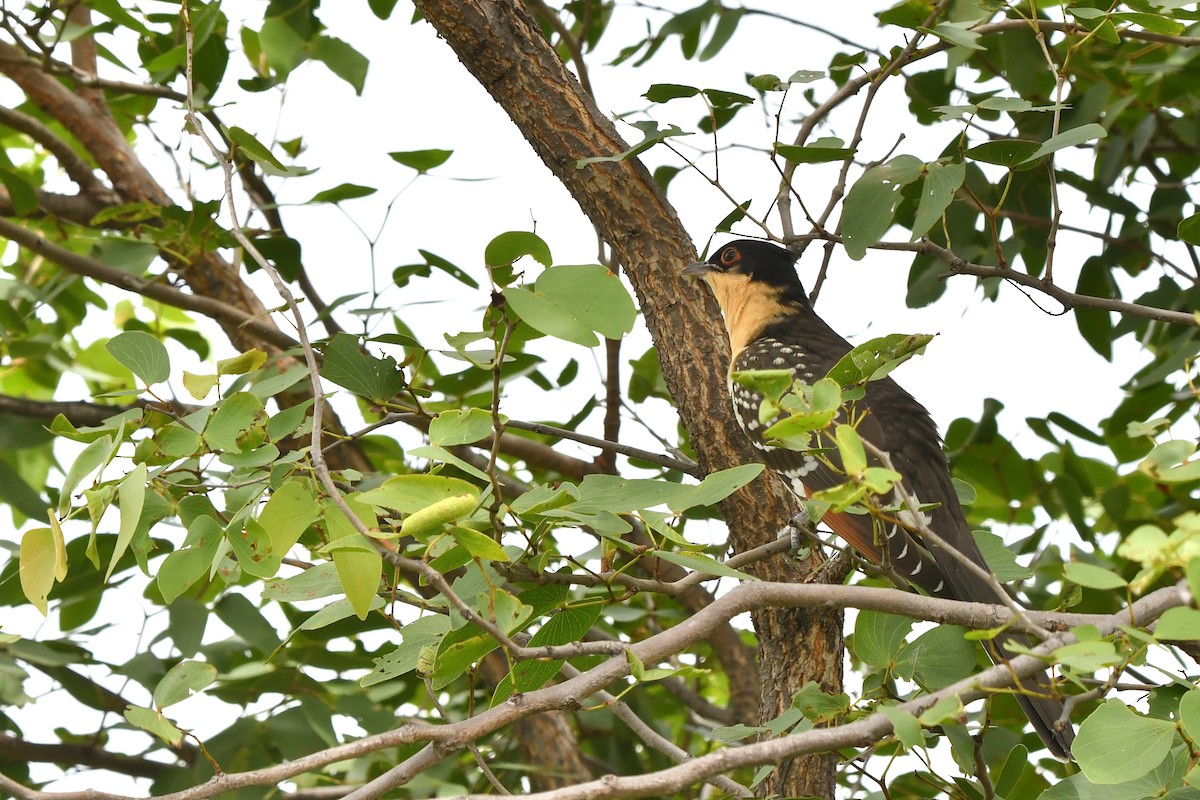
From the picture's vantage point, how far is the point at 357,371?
2137 millimetres

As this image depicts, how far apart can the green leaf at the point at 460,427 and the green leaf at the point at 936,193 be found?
0.90 m

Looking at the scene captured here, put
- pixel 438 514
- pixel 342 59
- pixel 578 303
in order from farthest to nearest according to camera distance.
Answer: pixel 342 59
pixel 578 303
pixel 438 514

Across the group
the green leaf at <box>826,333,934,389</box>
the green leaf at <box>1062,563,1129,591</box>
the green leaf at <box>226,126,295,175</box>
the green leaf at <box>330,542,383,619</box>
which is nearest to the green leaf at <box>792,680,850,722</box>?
the green leaf at <box>826,333,934,389</box>

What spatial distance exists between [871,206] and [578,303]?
84cm

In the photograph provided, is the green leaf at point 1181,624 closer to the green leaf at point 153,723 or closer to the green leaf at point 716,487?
the green leaf at point 716,487

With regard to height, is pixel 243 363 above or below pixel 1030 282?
above

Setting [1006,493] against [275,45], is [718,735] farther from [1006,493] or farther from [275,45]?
[275,45]

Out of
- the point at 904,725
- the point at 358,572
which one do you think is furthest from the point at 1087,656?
the point at 358,572

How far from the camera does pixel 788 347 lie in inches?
134

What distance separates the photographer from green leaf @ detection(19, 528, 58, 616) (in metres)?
1.69

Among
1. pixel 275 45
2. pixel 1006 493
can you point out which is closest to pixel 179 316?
pixel 275 45

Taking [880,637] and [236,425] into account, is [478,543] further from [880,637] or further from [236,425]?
[880,637]

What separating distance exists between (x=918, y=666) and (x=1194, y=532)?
810 millimetres

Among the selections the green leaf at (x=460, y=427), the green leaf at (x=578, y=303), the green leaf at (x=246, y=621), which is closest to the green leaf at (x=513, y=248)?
the green leaf at (x=578, y=303)
